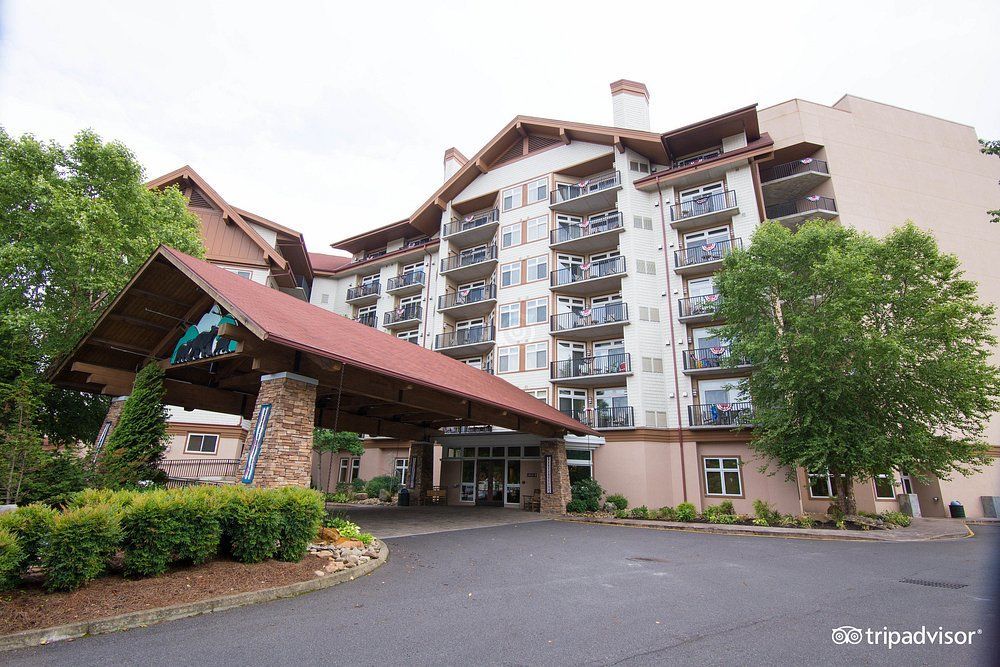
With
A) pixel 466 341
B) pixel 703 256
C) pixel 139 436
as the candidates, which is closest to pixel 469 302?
pixel 466 341

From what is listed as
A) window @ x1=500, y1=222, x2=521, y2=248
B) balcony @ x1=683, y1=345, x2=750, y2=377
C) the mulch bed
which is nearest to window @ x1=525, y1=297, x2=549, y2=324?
window @ x1=500, y1=222, x2=521, y2=248

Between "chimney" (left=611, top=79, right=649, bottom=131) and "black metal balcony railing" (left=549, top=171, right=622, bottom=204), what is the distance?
155 inches

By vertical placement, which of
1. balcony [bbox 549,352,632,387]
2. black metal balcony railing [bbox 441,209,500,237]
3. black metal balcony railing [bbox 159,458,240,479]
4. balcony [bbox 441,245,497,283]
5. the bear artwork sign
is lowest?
black metal balcony railing [bbox 159,458,240,479]

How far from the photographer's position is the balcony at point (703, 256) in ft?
83.1

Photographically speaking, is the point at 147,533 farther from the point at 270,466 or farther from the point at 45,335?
the point at 45,335

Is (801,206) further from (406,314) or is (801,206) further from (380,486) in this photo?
(380,486)

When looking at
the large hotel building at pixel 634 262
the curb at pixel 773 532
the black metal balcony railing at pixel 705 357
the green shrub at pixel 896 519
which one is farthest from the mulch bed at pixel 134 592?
the green shrub at pixel 896 519

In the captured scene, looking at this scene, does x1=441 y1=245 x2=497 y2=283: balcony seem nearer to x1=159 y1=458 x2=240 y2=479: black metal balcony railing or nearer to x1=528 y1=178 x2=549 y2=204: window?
x1=528 y1=178 x2=549 y2=204: window

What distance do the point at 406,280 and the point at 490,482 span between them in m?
16.3

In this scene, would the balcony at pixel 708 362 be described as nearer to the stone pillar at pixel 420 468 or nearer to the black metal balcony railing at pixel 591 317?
the black metal balcony railing at pixel 591 317

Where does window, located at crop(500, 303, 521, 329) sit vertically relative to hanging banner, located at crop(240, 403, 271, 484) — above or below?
above

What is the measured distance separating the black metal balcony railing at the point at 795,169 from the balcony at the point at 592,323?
506 inches

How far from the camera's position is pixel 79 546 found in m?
5.62

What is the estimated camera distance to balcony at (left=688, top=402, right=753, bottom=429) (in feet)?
75.1
